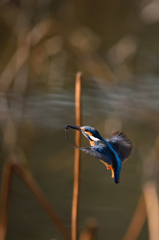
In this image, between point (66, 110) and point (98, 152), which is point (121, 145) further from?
point (66, 110)

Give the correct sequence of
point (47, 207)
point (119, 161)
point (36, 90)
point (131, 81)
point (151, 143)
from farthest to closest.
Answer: point (131, 81) → point (36, 90) → point (151, 143) → point (47, 207) → point (119, 161)

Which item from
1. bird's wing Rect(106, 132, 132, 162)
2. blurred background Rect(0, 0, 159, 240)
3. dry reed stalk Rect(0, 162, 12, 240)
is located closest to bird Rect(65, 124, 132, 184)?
bird's wing Rect(106, 132, 132, 162)

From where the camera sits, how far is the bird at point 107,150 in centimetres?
60

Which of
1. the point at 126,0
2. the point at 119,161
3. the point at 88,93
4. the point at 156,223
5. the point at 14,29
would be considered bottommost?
the point at 156,223

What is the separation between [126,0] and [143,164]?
2187 mm

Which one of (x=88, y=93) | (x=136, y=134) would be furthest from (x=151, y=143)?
(x=88, y=93)

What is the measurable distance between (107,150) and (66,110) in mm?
1654

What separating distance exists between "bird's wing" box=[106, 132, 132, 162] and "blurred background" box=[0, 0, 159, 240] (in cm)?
86

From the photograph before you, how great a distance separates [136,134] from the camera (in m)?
2.17

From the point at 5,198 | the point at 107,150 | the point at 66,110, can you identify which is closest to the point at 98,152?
the point at 107,150

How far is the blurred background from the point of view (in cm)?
171

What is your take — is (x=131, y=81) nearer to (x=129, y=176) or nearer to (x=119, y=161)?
(x=129, y=176)

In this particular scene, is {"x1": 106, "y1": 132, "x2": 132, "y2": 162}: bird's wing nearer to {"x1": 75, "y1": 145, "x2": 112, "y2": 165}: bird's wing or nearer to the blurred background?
{"x1": 75, "y1": 145, "x2": 112, "y2": 165}: bird's wing

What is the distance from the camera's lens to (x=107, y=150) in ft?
2.09
